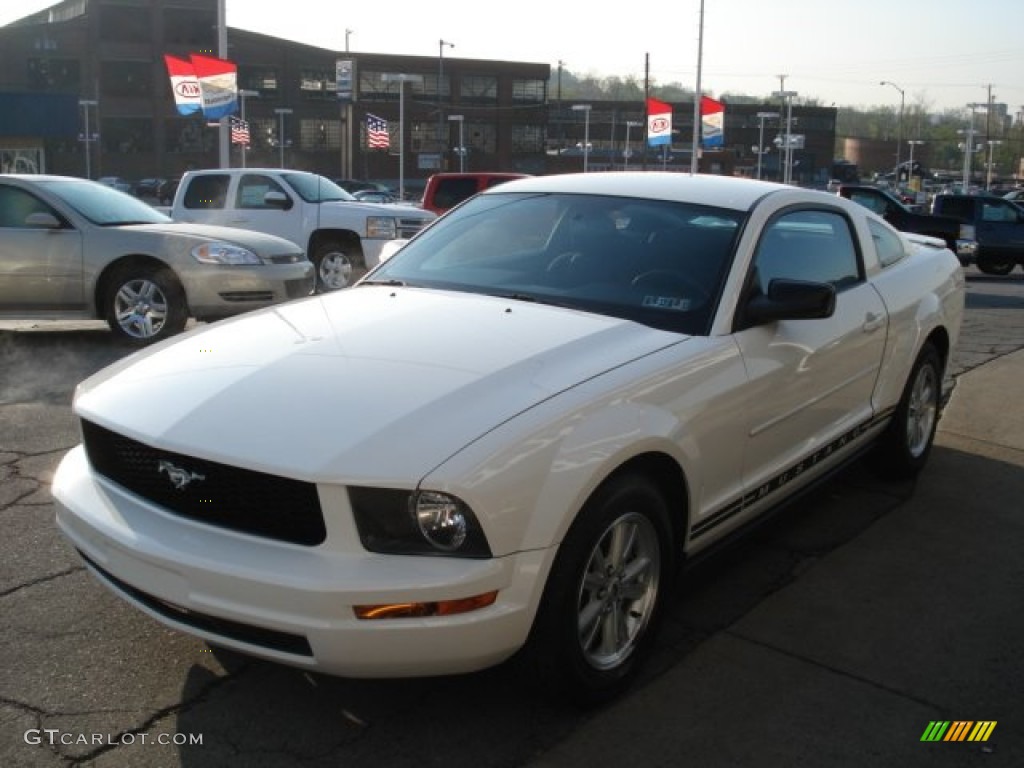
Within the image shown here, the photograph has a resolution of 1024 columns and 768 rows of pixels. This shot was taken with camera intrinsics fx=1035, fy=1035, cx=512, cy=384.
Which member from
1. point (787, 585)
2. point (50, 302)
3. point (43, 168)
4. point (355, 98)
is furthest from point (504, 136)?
point (787, 585)

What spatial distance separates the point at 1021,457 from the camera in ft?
20.6

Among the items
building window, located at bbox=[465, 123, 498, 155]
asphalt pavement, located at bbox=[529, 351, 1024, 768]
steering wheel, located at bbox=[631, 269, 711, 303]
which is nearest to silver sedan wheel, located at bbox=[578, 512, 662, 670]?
asphalt pavement, located at bbox=[529, 351, 1024, 768]

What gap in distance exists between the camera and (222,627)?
2799 mm

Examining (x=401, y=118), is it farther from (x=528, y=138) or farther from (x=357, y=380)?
(x=357, y=380)

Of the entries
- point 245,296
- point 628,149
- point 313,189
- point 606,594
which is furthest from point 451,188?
point 628,149

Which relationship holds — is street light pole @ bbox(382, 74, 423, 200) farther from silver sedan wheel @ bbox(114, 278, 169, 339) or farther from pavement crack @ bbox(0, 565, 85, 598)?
pavement crack @ bbox(0, 565, 85, 598)

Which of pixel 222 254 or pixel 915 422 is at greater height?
pixel 222 254

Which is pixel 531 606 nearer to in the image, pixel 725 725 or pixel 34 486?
pixel 725 725

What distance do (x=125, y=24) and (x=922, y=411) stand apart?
7523 cm

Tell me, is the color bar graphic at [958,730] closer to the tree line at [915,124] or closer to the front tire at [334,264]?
the front tire at [334,264]

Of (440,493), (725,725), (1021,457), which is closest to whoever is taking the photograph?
(440,493)

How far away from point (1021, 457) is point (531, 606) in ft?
15.2
